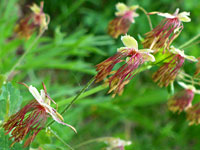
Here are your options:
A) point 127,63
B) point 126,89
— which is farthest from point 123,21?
point 126,89

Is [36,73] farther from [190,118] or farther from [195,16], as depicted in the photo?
[190,118]

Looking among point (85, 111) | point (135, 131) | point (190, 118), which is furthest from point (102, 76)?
point (135, 131)

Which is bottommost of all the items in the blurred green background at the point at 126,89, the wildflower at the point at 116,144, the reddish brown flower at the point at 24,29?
the blurred green background at the point at 126,89

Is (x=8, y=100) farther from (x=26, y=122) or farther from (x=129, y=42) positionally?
(x=129, y=42)

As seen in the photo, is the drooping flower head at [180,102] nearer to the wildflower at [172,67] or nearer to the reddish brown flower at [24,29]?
the wildflower at [172,67]

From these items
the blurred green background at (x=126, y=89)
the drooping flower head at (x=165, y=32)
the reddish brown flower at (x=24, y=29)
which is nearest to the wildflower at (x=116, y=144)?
the drooping flower head at (x=165, y=32)

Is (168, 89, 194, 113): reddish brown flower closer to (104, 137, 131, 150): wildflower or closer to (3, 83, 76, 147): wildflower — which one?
(104, 137, 131, 150): wildflower
